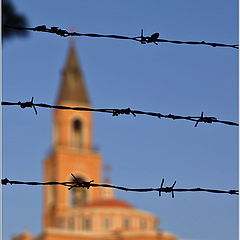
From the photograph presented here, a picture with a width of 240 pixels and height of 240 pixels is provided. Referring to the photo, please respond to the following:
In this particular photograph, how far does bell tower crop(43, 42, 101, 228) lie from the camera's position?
57906mm

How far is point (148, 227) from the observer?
56219 mm

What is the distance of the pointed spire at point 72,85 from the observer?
57906 mm

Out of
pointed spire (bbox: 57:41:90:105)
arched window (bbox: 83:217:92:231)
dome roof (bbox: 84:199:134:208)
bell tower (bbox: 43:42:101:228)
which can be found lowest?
arched window (bbox: 83:217:92:231)

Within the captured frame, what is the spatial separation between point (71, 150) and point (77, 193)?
284 centimetres

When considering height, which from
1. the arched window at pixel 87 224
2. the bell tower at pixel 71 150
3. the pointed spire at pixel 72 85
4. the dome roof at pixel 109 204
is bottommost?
the arched window at pixel 87 224

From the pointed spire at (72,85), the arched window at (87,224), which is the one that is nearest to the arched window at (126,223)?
the arched window at (87,224)

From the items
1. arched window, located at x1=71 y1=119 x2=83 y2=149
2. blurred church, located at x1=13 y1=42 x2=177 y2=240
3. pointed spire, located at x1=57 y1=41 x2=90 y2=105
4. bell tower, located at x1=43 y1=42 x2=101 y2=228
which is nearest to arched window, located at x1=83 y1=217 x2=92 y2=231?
blurred church, located at x1=13 y1=42 x2=177 y2=240

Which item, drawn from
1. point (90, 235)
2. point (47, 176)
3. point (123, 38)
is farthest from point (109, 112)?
point (47, 176)

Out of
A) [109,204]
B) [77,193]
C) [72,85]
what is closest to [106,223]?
[109,204]

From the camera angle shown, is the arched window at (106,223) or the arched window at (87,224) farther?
the arched window at (87,224)

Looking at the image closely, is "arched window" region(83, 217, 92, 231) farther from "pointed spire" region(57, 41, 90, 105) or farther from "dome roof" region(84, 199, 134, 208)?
"pointed spire" region(57, 41, 90, 105)

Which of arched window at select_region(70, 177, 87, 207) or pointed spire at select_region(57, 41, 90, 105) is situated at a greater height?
pointed spire at select_region(57, 41, 90, 105)

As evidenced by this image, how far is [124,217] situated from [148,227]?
150 cm

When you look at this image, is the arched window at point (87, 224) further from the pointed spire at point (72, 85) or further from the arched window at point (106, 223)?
the pointed spire at point (72, 85)
